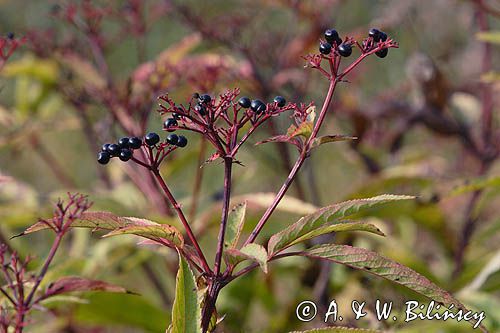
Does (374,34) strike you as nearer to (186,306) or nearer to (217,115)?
(217,115)

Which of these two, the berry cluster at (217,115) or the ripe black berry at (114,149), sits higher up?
the berry cluster at (217,115)

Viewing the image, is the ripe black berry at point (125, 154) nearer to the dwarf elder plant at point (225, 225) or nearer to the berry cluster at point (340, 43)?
the dwarf elder plant at point (225, 225)

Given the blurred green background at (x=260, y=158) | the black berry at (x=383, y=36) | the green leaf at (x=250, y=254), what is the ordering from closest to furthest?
1. the green leaf at (x=250, y=254)
2. the black berry at (x=383, y=36)
3. the blurred green background at (x=260, y=158)

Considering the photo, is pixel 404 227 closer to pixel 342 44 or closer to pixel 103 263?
pixel 103 263

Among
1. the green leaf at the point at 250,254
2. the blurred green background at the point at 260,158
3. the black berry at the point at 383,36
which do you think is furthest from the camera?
the blurred green background at the point at 260,158

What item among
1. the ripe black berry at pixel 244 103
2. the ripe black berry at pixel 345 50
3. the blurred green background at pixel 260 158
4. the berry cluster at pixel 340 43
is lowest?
the ripe black berry at pixel 244 103

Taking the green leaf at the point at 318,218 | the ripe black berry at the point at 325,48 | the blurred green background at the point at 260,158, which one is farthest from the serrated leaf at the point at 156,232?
the blurred green background at the point at 260,158

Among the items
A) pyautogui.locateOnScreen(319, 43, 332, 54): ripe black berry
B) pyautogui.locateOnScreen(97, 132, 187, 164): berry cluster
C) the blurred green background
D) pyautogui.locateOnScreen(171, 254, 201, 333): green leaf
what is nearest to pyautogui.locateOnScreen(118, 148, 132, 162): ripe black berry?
pyautogui.locateOnScreen(97, 132, 187, 164): berry cluster
